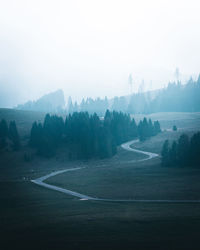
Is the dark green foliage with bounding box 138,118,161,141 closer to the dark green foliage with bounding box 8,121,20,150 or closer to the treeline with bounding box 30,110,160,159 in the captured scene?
the treeline with bounding box 30,110,160,159

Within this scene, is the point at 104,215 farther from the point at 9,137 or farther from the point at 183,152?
the point at 9,137

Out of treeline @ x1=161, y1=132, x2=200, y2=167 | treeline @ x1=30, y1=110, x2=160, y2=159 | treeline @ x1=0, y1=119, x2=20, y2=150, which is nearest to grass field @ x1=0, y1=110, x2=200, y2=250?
treeline @ x1=161, y1=132, x2=200, y2=167

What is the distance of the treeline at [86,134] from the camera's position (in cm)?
10956

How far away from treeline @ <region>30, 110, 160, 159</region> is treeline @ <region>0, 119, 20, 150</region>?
6449 millimetres

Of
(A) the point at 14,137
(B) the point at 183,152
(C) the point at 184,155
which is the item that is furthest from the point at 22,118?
(C) the point at 184,155

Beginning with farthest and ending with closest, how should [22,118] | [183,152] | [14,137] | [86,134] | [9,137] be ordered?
[22,118]
[9,137]
[86,134]
[14,137]
[183,152]

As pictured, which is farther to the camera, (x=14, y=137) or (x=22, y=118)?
(x=22, y=118)

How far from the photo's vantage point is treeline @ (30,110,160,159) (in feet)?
359

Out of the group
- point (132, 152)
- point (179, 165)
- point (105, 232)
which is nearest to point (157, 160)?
point (179, 165)

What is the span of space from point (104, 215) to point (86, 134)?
8208 centimetres

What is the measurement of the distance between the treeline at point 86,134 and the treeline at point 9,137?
645cm

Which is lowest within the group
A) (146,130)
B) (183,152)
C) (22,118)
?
(183,152)

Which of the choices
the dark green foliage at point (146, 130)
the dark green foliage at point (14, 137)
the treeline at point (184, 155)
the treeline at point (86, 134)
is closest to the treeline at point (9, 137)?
the dark green foliage at point (14, 137)

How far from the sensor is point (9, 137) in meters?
119
